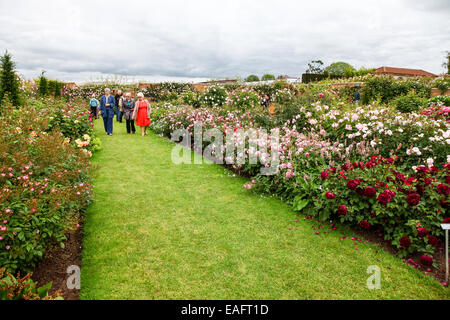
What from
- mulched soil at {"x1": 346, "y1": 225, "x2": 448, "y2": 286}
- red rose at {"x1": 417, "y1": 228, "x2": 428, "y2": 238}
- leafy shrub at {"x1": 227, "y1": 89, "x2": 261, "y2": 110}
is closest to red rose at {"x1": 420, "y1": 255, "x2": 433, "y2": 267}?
mulched soil at {"x1": 346, "y1": 225, "x2": 448, "y2": 286}

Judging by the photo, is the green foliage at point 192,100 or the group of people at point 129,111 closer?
the group of people at point 129,111

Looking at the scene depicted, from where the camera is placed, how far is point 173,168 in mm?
6895

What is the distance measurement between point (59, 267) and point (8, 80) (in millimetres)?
9176

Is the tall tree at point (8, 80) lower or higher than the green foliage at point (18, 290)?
higher

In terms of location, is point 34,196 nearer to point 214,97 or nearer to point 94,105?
point 94,105

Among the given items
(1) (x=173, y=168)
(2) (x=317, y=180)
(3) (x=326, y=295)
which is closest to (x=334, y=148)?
(2) (x=317, y=180)

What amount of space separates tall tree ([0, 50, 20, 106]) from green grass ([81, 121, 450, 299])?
6458mm

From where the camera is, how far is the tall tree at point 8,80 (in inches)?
363

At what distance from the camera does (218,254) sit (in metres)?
3.39

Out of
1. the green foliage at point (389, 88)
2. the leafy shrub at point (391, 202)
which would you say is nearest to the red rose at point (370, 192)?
the leafy shrub at point (391, 202)

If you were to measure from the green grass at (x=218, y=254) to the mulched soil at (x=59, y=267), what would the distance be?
0.36ft

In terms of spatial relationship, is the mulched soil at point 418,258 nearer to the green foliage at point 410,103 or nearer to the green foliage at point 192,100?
the green foliage at point 410,103

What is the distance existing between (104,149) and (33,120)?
3.43 meters
